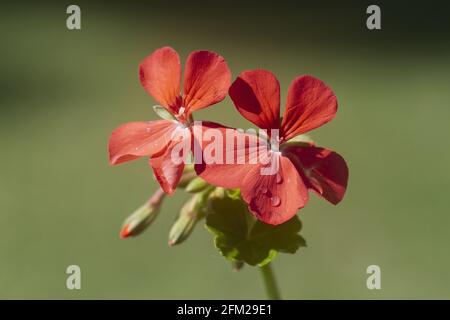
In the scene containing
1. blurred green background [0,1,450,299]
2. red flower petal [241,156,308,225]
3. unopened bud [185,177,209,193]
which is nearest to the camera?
red flower petal [241,156,308,225]

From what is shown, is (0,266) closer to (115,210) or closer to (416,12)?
(115,210)

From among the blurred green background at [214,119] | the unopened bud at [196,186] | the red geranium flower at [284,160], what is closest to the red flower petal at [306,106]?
the red geranium flower at [284,160]

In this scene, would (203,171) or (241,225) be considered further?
(241,225)

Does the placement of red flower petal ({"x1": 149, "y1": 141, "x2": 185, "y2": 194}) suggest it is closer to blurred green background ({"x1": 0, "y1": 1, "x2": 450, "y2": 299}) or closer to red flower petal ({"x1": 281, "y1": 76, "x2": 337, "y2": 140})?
red flower petal ({"x1": 281, "y1": 76, "x2": 337, "y2": 140})

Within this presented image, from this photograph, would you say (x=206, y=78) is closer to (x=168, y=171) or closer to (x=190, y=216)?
(x=168, y=171)

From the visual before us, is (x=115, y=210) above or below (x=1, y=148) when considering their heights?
below

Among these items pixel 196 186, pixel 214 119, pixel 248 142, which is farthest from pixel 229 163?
pixel 214 119

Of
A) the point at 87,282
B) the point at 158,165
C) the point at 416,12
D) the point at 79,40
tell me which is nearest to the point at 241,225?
the point at 158,165

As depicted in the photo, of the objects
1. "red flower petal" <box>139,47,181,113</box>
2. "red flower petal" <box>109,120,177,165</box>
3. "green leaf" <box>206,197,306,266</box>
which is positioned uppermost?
"red flower petal" <box>139,47,181,113</box>

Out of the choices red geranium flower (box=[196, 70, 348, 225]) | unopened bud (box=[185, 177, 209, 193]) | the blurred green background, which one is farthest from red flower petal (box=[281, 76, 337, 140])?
the blurred green background
